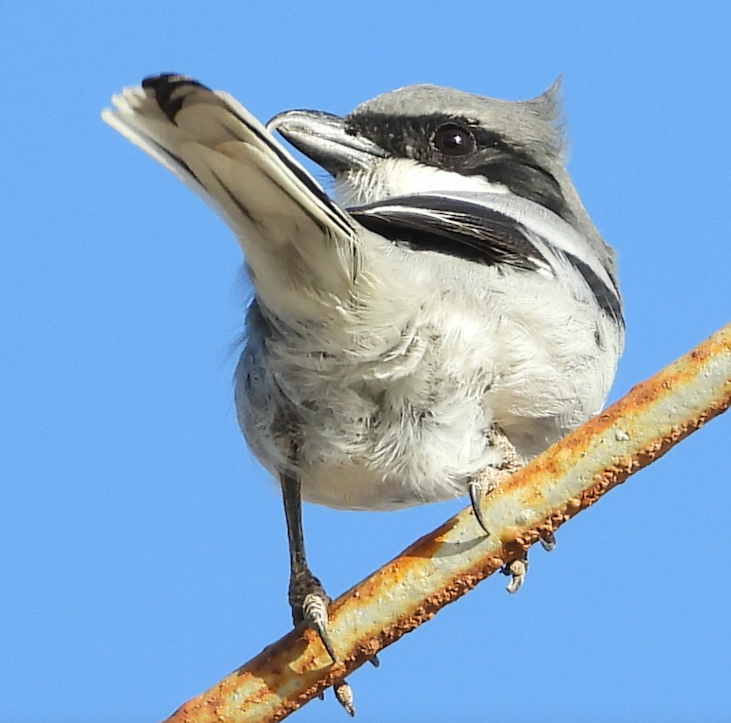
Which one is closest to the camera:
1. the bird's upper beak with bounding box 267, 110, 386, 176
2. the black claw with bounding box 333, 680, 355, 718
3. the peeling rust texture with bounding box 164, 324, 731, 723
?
the peeling rust texture with bounding box 164, 324, 731, 723

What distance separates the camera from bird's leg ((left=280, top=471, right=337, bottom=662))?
1.96m

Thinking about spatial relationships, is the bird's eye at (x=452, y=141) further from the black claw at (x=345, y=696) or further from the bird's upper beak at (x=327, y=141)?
the black claw at (x=345, y=696)

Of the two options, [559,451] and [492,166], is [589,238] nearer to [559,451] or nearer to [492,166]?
[492,166]

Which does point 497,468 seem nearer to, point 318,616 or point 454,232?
point 454,232

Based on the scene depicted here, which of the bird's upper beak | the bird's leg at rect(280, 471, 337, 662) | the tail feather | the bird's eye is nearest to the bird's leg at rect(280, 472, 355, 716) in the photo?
A: the bird's leg at rect(280, 471, 337, 662)

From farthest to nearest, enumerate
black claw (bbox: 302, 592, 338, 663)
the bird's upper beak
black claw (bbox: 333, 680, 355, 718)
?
1. the bird's upper beak
2. black claw (bbox: 333, 680, 355, 718)
3. black claw (bbox: 302, 592, 338, 663)

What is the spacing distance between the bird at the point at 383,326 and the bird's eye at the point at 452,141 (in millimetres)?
211

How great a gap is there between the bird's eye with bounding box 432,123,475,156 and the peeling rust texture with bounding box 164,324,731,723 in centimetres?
134

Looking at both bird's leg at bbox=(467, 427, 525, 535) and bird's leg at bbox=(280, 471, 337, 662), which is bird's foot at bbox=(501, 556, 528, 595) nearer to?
bird's leg at bbox=(467, 427, 525, 535)

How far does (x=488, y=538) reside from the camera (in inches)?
71.8

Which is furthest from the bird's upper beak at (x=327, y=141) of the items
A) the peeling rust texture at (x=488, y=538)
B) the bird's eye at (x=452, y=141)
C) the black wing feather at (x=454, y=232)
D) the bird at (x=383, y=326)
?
the peeling rust texture at (x=488, y=538)

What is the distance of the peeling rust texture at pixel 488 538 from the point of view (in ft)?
5.78

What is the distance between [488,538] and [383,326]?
1.75 feet

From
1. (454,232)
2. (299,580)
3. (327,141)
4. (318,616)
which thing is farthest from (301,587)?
(327,141)
